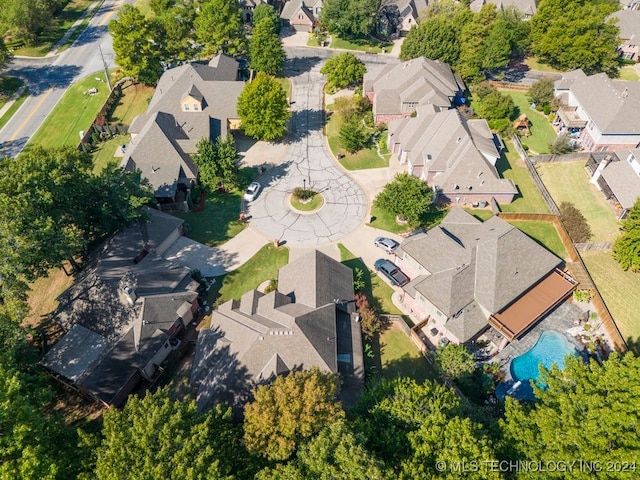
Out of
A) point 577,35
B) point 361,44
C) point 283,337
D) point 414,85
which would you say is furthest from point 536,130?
point 283,337

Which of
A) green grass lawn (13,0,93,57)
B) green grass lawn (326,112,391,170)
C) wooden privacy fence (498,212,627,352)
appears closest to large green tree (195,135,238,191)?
green grass lawn (326,112,391,170)

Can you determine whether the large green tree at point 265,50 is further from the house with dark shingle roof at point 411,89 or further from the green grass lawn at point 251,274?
the green grass lawn at point 251,274

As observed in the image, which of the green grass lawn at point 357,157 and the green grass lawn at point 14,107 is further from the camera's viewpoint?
the green grass lawn at point 14,107

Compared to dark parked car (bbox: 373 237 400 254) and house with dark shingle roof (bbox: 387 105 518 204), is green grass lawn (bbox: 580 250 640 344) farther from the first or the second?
dark parked car (bbox: 373 237 400 254)

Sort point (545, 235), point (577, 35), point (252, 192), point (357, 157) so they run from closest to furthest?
point (545, 235) < point (252, 192) < point (357, 157) < point (577, 35)

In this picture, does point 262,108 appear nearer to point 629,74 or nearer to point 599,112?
point 599,112

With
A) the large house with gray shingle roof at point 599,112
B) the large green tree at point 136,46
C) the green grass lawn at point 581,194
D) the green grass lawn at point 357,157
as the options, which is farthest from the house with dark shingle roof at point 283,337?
the large green tree at point 136,46
